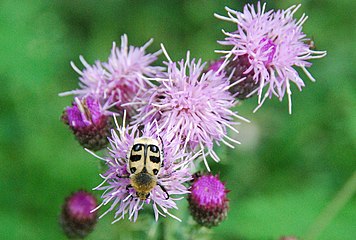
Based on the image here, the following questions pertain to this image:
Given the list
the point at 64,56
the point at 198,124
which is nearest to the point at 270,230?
the point at 198,124

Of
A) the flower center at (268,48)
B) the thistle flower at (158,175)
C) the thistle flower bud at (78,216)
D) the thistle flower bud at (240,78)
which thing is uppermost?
the flower center at (268,48)

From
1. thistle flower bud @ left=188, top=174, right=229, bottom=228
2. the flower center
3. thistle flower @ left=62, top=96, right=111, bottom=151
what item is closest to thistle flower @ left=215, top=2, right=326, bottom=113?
the flower center

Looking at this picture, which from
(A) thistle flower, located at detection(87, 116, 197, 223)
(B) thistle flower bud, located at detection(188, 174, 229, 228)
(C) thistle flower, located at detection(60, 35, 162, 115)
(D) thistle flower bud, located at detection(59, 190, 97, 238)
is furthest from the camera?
(D) thistle flower bud, located at detection(59, 190, 97, 238)

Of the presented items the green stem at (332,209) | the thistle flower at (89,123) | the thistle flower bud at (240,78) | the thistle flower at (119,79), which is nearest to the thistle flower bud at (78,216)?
the thistle flower at (89,123)

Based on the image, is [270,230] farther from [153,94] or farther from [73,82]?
[73,82]

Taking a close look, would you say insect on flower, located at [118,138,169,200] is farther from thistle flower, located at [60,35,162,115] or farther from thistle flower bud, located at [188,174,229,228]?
thistle flower, located at [60,35,162,115]

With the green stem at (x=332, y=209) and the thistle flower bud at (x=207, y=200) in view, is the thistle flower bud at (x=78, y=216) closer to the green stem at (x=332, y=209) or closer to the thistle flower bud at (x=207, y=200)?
the thistle flower bud at (x=207, y=200)
